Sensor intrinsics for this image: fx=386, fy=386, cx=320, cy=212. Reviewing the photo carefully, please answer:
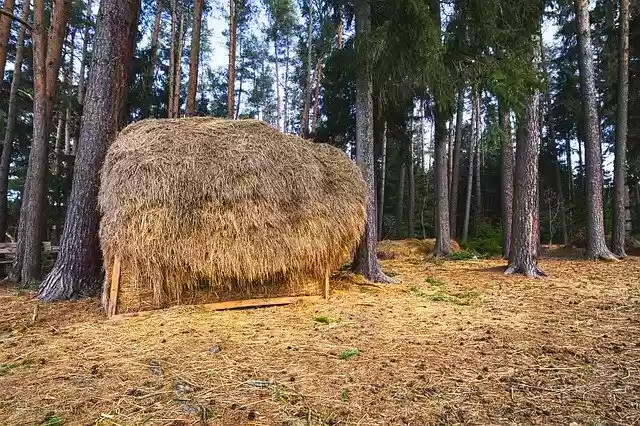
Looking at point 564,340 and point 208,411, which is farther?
point 564,340

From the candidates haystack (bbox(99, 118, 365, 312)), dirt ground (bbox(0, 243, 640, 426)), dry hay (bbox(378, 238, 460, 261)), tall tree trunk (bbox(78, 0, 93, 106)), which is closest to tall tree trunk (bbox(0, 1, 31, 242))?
tall tree trunk (bbox(78, 0, 93, 106))

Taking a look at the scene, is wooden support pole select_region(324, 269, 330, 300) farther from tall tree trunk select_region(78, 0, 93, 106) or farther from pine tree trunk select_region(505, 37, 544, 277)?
tall tree trunk select_region(78, 0, 93, 106)

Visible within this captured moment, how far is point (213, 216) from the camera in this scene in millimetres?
5035

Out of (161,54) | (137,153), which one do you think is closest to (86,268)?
(137,153)

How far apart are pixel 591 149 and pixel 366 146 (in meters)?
6.46

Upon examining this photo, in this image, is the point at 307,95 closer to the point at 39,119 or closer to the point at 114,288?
the point at 39,119

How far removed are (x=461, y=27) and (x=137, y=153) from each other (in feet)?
18.1

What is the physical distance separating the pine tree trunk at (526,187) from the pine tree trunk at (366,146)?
2.60 metres

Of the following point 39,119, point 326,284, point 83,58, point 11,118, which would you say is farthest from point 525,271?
point 83,58

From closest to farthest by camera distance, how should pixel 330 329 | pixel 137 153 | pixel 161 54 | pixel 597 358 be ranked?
1. pixel 597 358
2. pixel 330 329
3. pixel 137 153
4. pixel 161 54

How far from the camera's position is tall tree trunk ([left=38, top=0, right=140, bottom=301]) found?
5.61m

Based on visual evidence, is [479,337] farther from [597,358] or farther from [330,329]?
[330,329]

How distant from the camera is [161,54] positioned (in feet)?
57.1

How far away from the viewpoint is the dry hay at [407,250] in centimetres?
1195
